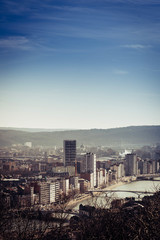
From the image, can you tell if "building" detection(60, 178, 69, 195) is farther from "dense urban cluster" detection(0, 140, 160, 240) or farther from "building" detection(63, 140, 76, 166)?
"building" detection(63, 140, 76, 166)

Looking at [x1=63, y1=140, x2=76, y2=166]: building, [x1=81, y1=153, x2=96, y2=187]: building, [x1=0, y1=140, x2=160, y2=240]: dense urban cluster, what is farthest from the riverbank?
[x1=63, y1=140, x2=76, y2=166]: building

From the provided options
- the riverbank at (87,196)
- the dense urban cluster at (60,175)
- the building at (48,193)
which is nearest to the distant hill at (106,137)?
the dense urban cluster at (60,175)

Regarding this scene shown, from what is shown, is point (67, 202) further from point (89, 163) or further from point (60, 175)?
point (89, 163)

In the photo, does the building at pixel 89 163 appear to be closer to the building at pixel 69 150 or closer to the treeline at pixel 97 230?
the building at pixel 69 150

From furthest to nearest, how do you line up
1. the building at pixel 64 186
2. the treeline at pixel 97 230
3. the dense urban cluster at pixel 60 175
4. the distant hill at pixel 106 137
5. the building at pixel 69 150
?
the distant hill at pixel 106 137, the building at pixel 69 150, the building at pixel 64 186, the dense urban cluster at pixel 60 175, the treeline at pixel 97 230

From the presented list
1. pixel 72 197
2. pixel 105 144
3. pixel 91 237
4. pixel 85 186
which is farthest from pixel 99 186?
pixel 105 144

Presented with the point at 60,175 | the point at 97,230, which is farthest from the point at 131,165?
the point at 97,230
